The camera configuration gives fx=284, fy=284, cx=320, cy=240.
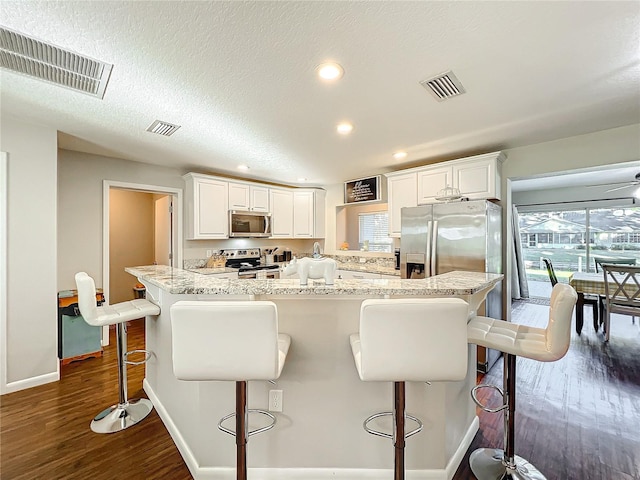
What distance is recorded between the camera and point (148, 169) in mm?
4023

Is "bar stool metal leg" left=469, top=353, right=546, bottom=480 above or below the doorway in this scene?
below

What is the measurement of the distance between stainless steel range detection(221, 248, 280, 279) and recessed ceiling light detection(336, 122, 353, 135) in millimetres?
2657

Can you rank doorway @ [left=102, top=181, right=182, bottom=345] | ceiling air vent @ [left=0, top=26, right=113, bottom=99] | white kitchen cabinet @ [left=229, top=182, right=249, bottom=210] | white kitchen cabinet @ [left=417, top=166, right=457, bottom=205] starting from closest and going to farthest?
1. ceiling air vent @ [left=0, top=26, right=113, bottom=99]
2. white kitchen cabinet @ [left=417, top=166, right=457, bottom=205]
3. doorway @ [left=102, top=181, right=182, bottom=345]
4. white kitchen cabinet @ [left=229, top=182, right=249, bottom=210]

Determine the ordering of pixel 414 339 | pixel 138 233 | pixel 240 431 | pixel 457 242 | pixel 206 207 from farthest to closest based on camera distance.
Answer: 1. pixel 138 233
2. pixel 206 207
3. pixel 457 242
4. pixel 240 431
5. pixel 414 339

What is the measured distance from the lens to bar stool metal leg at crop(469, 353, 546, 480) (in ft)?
5.32

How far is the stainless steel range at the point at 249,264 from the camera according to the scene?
4.57m

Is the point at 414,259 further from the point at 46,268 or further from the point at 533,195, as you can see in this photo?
the point at 533,195

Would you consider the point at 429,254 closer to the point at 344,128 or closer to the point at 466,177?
the point at 466,177

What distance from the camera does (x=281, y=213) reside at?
516 centimetres

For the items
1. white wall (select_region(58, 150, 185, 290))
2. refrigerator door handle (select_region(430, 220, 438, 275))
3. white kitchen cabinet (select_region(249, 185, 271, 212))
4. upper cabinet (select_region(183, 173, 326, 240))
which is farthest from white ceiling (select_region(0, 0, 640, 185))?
white kitchen cabinet (select_region(249, 185, 271, 212))

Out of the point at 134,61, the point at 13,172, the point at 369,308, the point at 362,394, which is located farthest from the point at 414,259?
the point at 13,172

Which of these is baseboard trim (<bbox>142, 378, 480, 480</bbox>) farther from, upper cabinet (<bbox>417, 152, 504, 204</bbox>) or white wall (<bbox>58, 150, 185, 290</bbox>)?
white wall (<bbox>58, 150, 185, 290</bbox>)

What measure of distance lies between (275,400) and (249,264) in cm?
345

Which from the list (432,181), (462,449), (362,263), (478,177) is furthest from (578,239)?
(462,449)
